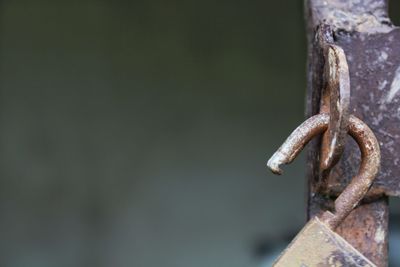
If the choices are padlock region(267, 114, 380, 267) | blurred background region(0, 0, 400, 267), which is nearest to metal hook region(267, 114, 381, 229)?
padlock region(267, 114, 380, 267)

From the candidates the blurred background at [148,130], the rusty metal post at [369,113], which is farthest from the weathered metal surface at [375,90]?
the blurred background at [148,130]

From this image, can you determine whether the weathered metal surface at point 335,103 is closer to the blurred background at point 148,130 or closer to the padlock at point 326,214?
the padlock at point 326,214

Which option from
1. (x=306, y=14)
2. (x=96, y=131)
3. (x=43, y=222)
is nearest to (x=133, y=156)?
(x=96, y=131)

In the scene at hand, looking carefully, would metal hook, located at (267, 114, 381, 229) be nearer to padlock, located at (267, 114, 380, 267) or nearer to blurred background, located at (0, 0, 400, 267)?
padlock, located at (267, 114, 380, 267)

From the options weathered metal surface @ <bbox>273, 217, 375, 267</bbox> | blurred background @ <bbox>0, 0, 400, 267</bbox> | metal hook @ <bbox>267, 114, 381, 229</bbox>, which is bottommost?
blurred background @ <bbox>0, 0, 400, 267</bbox>

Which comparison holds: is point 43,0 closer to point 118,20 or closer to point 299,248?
point 118,20
